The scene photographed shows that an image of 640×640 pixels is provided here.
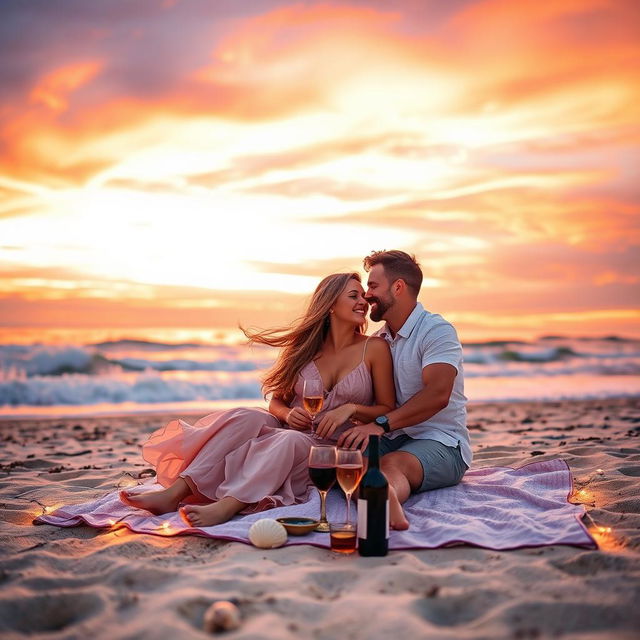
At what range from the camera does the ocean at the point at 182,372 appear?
42.7 ft

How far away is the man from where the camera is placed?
439 cm

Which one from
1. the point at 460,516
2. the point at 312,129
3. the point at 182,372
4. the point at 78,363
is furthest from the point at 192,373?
the point at 460,516


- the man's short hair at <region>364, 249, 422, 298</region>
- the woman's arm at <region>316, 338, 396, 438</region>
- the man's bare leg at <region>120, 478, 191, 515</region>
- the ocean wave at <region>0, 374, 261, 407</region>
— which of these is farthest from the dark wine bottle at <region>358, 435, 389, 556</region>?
the ocean wave at <region>0, 374, 261, 407</region>

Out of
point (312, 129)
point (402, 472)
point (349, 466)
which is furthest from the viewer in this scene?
point (312, 129)

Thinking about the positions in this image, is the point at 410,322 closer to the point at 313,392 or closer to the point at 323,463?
the point at 313,392

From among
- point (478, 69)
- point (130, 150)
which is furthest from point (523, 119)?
point (130, 150)

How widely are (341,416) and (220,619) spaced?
6.50ft

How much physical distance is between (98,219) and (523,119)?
8431 mm

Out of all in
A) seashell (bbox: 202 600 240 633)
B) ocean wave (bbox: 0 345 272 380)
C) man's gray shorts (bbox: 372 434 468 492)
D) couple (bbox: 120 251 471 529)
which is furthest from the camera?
ocean wave (bbox: 0 345 272 380)

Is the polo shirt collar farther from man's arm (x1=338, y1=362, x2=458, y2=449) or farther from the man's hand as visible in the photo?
the man's hand

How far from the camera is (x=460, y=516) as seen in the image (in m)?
3.91

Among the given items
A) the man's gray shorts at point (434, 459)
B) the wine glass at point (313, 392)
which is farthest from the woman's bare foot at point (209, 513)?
the man's gray shorts at point (434, 459)

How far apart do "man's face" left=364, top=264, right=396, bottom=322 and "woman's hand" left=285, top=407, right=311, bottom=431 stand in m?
1.02

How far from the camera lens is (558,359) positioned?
86.6 feet
